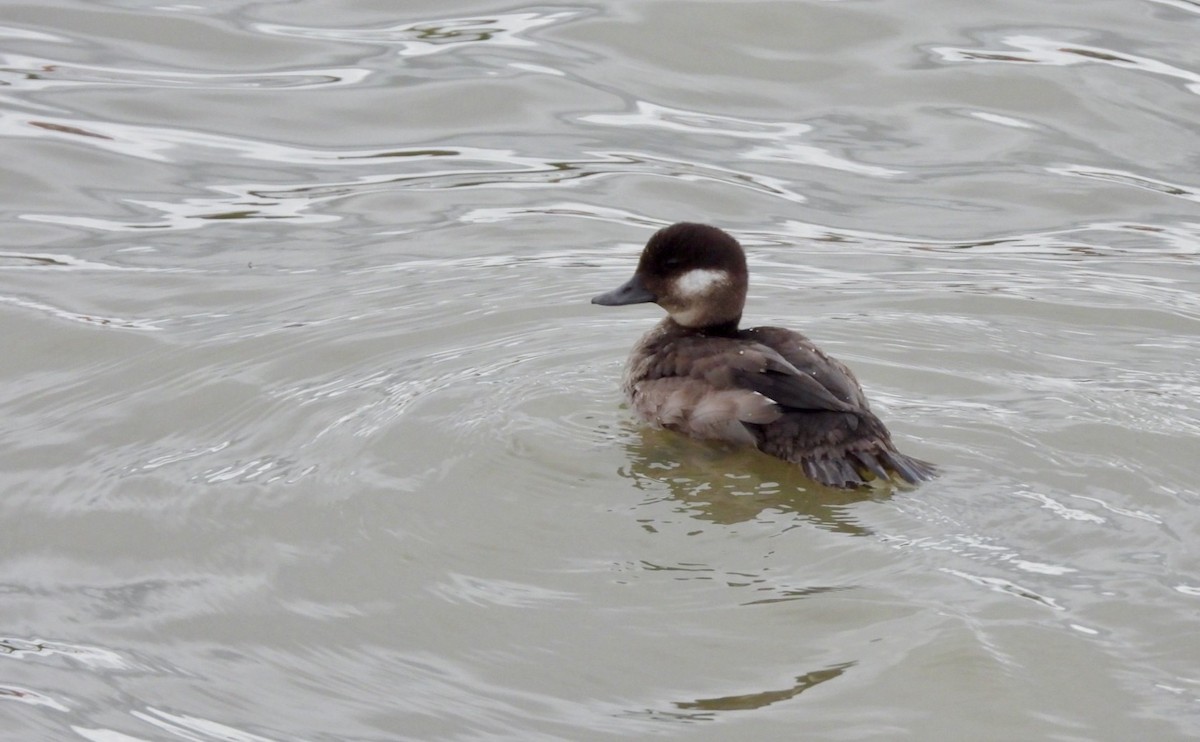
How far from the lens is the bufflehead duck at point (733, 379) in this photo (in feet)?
19.6

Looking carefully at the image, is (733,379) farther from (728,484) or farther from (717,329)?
(717,329)

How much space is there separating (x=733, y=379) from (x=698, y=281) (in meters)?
0.84

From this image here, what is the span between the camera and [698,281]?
7043 mm

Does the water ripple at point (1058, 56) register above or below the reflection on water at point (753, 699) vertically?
above

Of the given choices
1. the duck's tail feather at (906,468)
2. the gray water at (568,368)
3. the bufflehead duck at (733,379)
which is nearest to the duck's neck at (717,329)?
the bufflehead duck at (733,379)

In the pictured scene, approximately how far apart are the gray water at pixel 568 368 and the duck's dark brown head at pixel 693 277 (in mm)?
407

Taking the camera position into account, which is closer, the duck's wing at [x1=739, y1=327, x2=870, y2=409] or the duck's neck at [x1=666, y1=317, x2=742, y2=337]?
the duck's wing at [x1=739, y1=327, x2=870, y2=409]

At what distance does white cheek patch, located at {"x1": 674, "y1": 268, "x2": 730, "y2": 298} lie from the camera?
6992 mm

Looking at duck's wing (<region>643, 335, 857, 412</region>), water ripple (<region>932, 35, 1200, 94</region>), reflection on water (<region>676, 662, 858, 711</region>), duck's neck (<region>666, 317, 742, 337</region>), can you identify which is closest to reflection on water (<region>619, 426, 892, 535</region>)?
duck's wing (<region>643, 335, 857, 412</region>)

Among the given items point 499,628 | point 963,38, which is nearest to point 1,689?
point 499,628

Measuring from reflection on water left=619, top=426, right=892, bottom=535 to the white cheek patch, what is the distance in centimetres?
80

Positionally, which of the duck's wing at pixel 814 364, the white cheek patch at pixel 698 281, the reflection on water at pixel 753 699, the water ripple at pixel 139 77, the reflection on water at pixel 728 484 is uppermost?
the water ripple at pixel 139 77

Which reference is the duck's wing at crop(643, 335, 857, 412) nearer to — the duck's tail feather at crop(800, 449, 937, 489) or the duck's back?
the duck's back

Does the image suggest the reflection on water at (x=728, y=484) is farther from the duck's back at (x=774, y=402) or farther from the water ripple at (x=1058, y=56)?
→ the water ripple at (x=1058, y=56)
